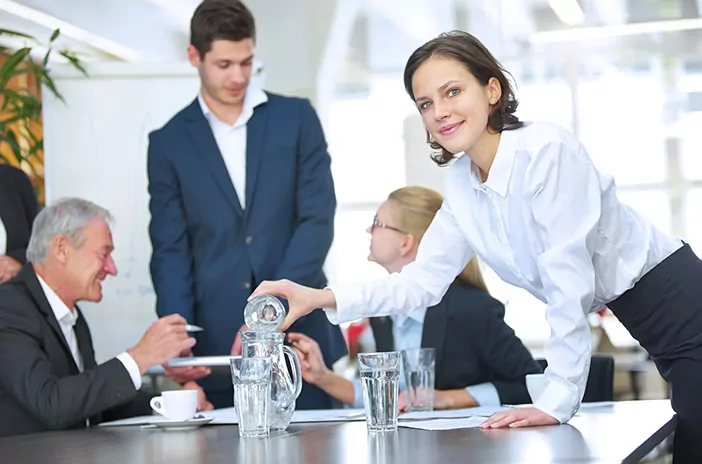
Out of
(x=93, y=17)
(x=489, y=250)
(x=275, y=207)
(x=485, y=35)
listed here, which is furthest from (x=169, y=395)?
(x=485, y=35)

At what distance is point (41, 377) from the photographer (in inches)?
83.9

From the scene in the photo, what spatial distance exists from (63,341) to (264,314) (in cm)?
75

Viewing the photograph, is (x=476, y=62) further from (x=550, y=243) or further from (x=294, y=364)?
(x=294, y=364)

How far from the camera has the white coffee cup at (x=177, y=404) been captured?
1968 millimetres

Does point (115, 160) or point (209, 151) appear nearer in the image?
point (209, 151)

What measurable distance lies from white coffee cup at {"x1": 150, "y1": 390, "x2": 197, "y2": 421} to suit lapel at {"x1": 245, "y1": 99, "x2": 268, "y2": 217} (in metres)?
1.05

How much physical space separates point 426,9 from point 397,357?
5.56 m

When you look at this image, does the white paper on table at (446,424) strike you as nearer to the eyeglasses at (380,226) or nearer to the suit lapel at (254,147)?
the eyeglasses at (380,226)

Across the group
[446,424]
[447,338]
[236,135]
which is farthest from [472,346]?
[236,135]

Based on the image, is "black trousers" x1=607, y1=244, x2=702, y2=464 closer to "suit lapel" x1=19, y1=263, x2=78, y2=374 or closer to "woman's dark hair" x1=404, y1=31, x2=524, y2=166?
"woman's dark hair" x1=404, y1=31, x2=524, y2=166

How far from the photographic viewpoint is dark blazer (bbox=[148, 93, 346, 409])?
288cm

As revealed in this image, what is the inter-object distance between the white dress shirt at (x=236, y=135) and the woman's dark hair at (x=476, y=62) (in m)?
1.21

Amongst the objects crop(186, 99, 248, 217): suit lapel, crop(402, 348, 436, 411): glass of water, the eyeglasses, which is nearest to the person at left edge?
crop(186, 99, 248, 217): suit lapel

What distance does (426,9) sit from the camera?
6.92 meters
